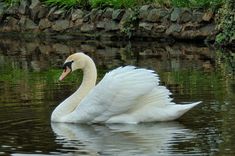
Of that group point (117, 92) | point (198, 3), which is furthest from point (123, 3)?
point (117, 92)

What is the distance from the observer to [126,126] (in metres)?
11.1

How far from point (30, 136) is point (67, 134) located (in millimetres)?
541

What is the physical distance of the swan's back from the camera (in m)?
11.2

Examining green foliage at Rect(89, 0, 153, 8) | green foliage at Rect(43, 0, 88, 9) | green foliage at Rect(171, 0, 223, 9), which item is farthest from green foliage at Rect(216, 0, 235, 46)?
green foliage at Rect(43, 0, 88, 9)

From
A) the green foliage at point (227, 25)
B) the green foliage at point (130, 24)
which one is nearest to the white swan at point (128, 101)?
the green foliage at point (227, 25)

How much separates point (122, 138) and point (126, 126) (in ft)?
3.22

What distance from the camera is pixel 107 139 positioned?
400 inches

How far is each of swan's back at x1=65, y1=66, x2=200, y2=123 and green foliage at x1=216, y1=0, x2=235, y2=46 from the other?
50.2 ft

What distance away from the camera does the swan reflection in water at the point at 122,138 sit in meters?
9.32

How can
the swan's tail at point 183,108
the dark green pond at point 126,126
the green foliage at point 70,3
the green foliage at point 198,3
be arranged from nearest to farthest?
the dark green pond at point 126,126 → the swan's tail at point 183,108 → the green foliage at point 198,3 → the green foliage at point 70,3

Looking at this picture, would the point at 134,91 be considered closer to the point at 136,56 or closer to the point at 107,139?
the point at 107,139

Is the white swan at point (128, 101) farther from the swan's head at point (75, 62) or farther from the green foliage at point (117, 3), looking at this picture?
the green foliage at point (117, 3)

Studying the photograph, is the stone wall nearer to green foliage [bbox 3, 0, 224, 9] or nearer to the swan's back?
green foliage [bbox 3, 0, 224, 9]

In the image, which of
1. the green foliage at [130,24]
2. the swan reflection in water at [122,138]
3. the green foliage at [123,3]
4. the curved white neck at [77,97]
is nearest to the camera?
the swan reflection in water at [122,138]
